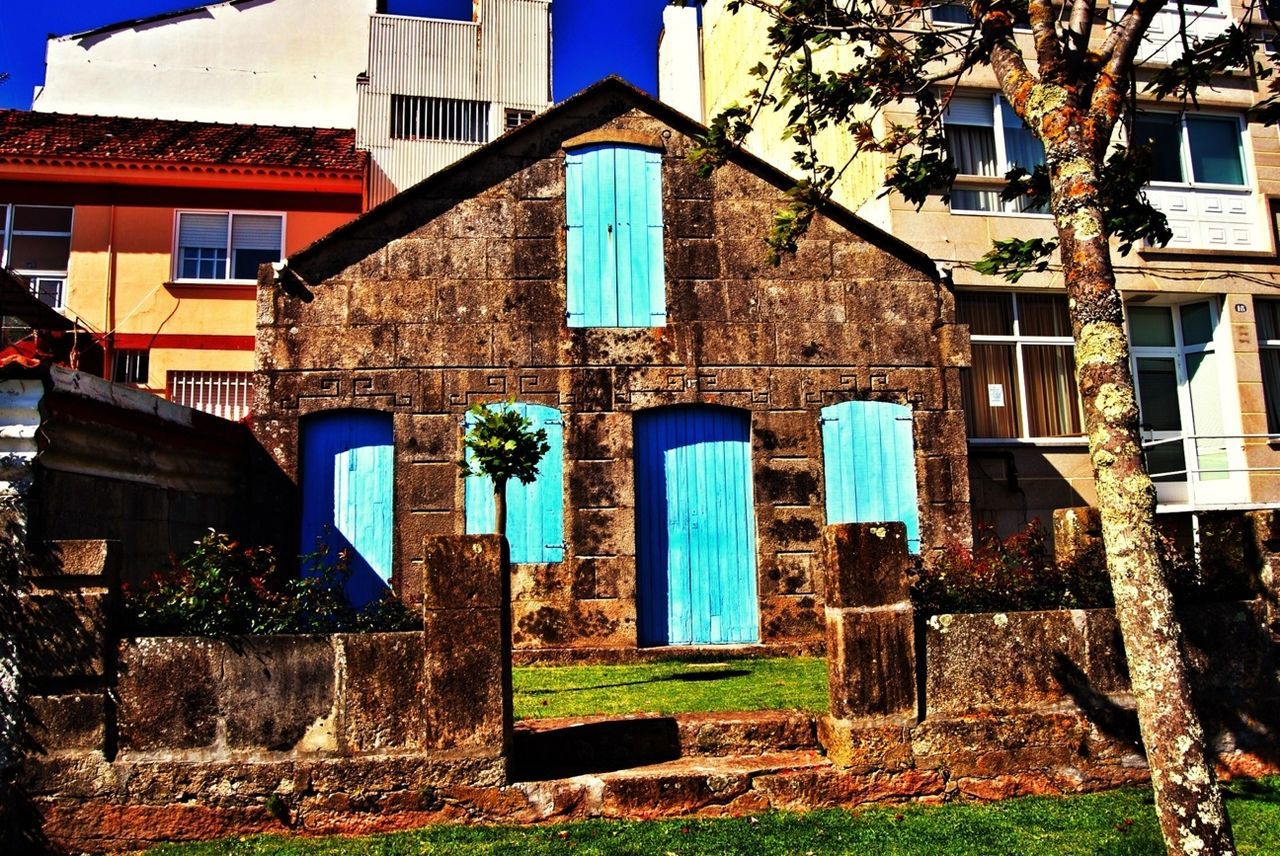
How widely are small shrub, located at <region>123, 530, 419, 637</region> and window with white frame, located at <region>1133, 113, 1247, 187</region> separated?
14.2 m

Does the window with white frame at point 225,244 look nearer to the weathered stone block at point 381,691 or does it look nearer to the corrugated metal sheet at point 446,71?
the corrugated metal sheet at point 446,71

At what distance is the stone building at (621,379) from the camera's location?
10.6 metres

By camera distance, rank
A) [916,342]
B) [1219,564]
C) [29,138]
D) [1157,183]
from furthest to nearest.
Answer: [29,138]
[1157,183]
[916,342]
[1219,564]

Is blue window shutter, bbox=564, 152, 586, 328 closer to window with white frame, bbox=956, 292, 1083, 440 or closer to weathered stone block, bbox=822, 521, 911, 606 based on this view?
weathered stone block, bbox=822, 521, 911, 606

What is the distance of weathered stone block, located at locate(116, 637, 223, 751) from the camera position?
5465 mm

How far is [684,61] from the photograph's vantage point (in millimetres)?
21469

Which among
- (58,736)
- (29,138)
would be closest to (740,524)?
(58,736)

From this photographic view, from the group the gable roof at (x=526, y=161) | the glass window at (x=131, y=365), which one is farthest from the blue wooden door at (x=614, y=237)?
the glass window at (x=131, y=365)

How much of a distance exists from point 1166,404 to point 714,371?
8383 millimetres

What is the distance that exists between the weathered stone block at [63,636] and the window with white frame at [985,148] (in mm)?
12429

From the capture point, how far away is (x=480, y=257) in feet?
36.2

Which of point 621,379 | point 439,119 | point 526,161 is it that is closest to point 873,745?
→ point 621,379

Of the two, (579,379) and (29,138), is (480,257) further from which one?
(29,138)

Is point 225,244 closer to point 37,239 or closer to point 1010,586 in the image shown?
point 37,239
